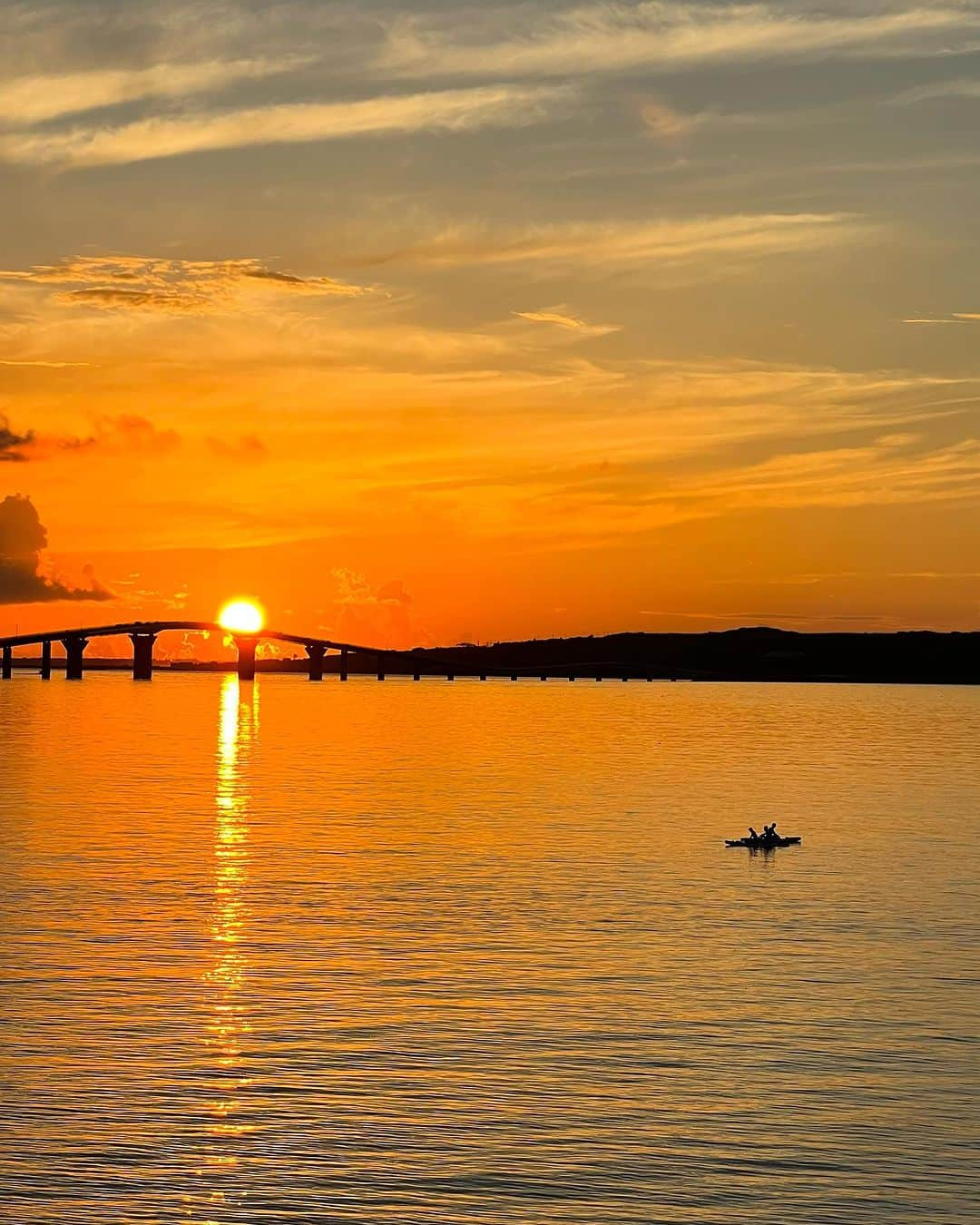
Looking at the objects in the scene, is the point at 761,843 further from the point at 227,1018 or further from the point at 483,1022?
the point at 227,1018

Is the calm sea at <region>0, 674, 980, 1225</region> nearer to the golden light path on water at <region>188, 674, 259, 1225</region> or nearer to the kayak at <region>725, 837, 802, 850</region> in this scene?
the golden light path on water at <region>188, 674, 259, 1225</region>

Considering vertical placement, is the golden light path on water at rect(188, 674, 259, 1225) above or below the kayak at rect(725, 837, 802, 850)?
below

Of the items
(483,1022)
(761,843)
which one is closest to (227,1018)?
(483,1022)

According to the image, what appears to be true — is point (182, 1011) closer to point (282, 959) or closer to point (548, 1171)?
point (282, 959)

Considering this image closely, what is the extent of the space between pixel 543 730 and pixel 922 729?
41710mm

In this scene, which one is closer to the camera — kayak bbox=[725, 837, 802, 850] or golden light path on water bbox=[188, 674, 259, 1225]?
golden light path on water bbox=[188, 674, 259, 1225]

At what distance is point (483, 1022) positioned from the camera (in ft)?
103

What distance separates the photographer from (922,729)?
636ft

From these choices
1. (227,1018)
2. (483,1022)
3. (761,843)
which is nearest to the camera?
(483,1022)

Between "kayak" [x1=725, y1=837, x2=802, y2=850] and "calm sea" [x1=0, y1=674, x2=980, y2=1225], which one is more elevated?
"kayak" [x1=725, y1=837, x2=802, y2=850]

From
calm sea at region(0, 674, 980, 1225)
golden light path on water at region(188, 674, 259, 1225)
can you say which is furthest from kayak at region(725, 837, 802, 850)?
golden light path on water at region(188, 674, 259, 1225)

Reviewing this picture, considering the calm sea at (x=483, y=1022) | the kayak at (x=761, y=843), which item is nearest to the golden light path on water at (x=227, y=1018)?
the calm sea at (x=483, y=1022)

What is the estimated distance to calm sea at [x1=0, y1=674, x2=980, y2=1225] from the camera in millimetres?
22312

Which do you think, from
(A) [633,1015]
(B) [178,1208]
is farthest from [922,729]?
(B) [178,1208]
